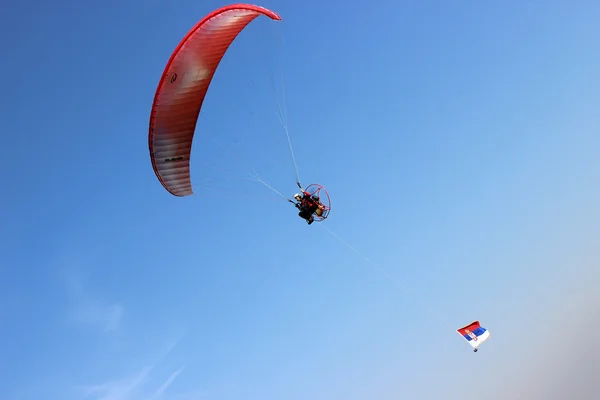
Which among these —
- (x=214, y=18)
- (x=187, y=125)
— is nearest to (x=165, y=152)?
(x=187, y=125)

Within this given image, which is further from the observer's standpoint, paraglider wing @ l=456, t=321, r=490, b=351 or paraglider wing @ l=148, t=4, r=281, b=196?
paraglider wing @ l=456, t=321, r=490, b=351

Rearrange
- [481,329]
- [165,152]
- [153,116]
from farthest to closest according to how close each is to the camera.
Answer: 1. [481,329]
2. [165,152]
3. [153,116]

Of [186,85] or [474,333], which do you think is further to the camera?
[474,333]

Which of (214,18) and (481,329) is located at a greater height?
(214,18)

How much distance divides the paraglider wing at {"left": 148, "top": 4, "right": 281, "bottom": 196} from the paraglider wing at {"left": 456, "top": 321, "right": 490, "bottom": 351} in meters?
16.6

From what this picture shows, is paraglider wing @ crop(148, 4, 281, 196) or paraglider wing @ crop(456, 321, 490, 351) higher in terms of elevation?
paraglider wing @ crop(148, 4, 281, 196)

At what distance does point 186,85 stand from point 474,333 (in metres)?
19.0

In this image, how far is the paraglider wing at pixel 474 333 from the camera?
76.7 ft

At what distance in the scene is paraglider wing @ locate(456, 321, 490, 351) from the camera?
2338 cm

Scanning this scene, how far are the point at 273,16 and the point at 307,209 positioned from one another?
890 centimetres

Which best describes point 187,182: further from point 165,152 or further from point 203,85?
point 203,85

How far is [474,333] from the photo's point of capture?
23984mm

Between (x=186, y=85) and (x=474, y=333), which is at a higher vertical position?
(x=186, y=85)

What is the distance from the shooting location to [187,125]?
21.0 meters
